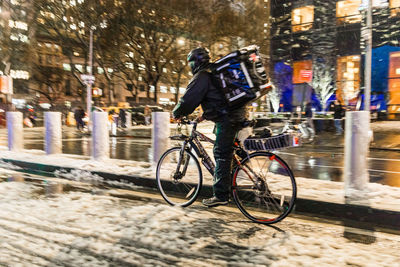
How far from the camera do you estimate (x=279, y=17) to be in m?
29.5

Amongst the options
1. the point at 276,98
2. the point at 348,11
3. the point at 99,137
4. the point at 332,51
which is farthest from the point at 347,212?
the point at 276,98

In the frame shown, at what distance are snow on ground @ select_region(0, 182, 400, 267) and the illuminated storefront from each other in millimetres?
23701

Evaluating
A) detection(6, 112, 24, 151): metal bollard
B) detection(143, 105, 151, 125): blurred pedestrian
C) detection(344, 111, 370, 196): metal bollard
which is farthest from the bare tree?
detection(344, 111, 370, 196): metal bollard

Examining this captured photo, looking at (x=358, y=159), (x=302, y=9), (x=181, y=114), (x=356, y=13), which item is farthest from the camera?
(x=302, y=9)

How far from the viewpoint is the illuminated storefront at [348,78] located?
25.6m

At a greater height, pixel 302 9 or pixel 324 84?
pixel 302 9

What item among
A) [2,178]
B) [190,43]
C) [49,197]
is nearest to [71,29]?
[190,43]

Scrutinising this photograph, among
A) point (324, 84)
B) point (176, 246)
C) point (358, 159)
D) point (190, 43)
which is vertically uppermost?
point (190, 43)

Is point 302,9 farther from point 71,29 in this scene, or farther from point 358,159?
point 358,159

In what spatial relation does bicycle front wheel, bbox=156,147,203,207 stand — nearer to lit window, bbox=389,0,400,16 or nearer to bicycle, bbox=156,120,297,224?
bicycle, bbox=156,120,297,224

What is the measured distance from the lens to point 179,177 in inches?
193

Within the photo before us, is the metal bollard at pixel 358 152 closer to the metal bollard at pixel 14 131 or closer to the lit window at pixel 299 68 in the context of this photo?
the metal bollard at pixel 14 131

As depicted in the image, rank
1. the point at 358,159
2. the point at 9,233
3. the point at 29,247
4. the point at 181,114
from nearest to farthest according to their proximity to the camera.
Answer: the point at 29,247 → the point at 9,233 → the point at 181,114 → the point at 358,159

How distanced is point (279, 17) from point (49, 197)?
2791 centimetres
